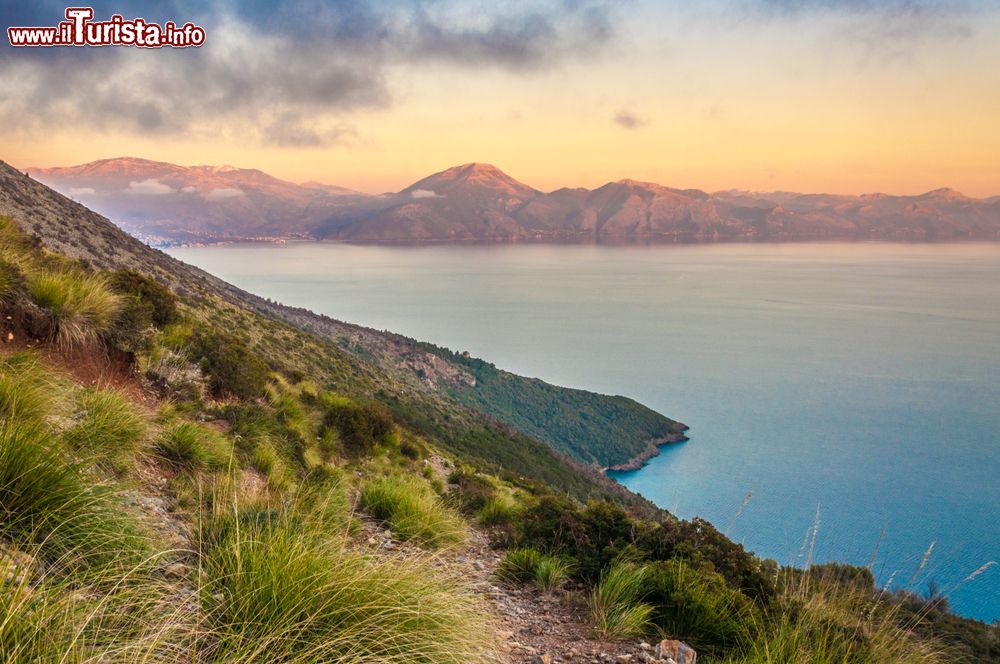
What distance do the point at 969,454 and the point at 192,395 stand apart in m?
90.3

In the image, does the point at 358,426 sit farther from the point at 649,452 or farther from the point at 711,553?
the point at 649,452

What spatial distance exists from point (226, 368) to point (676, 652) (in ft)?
27.2

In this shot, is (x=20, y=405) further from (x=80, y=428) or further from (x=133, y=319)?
(x=133, y=319)

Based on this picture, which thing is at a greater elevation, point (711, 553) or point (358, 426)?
point (711, 553)

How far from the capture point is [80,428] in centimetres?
450

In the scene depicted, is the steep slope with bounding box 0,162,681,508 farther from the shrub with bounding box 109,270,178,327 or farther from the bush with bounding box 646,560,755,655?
the bush with bounding box 646,560,755,655

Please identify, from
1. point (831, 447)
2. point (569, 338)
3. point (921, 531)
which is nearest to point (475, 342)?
point (569, 338)

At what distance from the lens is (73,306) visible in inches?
288

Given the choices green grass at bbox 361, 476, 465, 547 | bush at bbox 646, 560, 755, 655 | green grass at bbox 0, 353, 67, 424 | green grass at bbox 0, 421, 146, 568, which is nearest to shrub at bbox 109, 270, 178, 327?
green grass at bbox 0, 353, 67, 424

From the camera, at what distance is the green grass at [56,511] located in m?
2.88

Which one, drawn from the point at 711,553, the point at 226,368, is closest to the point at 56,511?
the point at 711,553

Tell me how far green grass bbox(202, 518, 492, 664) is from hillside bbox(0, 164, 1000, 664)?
0.05 feet

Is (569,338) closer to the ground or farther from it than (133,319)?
closer to the ground

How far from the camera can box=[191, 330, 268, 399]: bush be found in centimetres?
937
